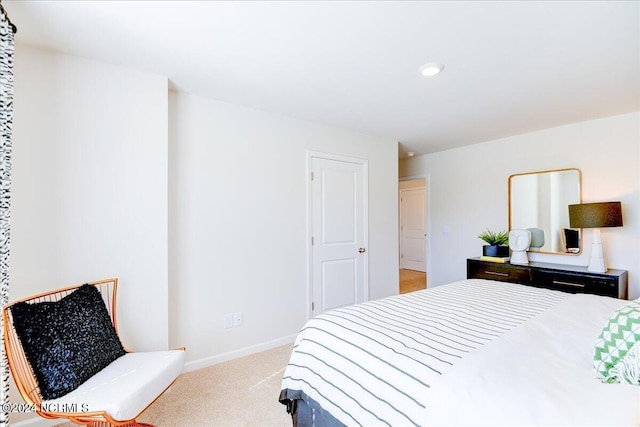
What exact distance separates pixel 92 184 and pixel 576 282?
4.15m

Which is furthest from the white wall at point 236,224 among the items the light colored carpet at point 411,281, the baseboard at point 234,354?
the light colored carpet at point 411,281

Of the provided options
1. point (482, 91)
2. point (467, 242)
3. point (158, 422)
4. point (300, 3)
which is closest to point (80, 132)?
point (300, 3)

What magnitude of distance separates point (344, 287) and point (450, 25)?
2.66 meters

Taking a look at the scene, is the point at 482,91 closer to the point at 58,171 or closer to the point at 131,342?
the point at 58,171

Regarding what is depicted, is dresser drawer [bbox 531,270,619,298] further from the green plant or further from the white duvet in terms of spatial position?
the white duvet

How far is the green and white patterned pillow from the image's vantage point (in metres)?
0.91

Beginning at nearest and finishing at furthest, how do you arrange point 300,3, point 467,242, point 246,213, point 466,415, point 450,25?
point 466,415 → point 300,3 → point 450,25 → point 246,213 → point 467,242

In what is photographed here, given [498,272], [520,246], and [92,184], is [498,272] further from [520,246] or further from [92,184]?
[92,184]

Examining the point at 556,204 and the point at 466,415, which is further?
the point at 556,204

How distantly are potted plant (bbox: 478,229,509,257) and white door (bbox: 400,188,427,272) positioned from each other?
2.91 meters

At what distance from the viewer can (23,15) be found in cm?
154

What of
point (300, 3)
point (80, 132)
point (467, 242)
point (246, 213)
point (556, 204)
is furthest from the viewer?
point (467, 242)

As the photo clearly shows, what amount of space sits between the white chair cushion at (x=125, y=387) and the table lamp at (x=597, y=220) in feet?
12.1

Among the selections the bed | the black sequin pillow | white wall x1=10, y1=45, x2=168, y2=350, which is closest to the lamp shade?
the bed
